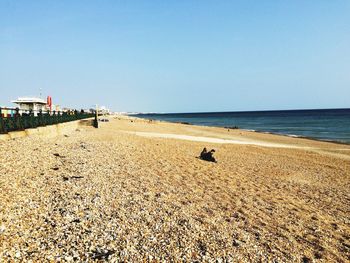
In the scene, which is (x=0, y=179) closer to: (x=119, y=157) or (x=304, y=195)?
(x=119, y=157)

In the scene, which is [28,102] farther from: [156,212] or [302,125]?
[302,125]

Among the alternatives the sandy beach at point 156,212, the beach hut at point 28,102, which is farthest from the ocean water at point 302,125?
the beach hut at point 28,102

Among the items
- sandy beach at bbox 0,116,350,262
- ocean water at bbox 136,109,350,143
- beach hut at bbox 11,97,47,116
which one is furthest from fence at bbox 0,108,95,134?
ocean water at bbox 136,109,350,143

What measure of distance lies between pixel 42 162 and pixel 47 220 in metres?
4.77

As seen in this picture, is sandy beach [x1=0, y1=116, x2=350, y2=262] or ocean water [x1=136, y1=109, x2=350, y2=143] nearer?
sandy beach [x1=0, y1=116, x2=350, y2=262]

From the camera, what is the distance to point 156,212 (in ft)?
22.7

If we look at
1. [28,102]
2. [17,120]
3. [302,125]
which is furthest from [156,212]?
[302,125]

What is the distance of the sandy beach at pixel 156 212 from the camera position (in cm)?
512

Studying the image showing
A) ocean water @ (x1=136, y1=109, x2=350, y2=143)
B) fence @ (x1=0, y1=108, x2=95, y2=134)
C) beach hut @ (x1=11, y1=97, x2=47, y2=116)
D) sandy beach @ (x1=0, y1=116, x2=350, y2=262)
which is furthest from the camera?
ocean water @ (x1=136, y1=109, x2=350, y2=143)

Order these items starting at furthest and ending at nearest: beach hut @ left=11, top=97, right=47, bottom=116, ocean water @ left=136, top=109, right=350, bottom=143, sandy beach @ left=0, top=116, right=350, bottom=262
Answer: ocean water @ left=136, top=109, right=350, bottom=143, beach hut @ left=11, top=97, right=47, bottom=116, sandy beach @ left=0, top=116, right=350, bottom=262

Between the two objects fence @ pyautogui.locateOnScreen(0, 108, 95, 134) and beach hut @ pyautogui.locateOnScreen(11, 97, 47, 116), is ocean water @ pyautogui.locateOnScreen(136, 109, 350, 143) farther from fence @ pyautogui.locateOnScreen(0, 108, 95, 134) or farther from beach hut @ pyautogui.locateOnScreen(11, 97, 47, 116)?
beach hut @ pyautogui.locateOnScreen(11, 97, 47, 116)

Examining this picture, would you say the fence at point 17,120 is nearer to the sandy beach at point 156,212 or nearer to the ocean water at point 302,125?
the sandy beach at point 156,212

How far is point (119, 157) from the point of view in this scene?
44.2ft

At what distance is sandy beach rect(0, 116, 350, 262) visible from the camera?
512 cm
